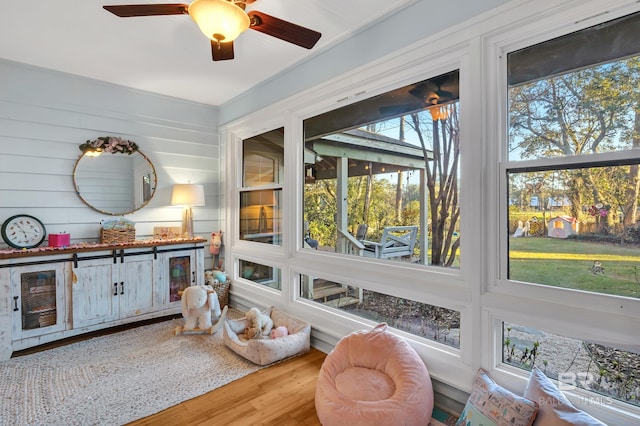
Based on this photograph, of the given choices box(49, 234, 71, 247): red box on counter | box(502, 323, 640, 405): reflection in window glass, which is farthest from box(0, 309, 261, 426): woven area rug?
box(502, 323, 640, 405): reflection in window glass

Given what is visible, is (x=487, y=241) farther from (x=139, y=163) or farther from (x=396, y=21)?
(x=139, y=163)

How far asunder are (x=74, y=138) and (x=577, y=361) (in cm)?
466

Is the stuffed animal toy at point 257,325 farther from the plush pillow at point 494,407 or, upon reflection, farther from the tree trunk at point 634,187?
the tree trunk at point 634,187

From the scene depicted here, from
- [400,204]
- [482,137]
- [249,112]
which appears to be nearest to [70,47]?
[249,112]

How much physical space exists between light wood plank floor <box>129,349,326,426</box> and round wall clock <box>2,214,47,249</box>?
2168mm

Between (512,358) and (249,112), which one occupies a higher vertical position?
(249,112)

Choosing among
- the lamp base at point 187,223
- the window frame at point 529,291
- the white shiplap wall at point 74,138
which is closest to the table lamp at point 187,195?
the lamp base at point 187,223

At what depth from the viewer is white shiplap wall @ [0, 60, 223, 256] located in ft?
10.2

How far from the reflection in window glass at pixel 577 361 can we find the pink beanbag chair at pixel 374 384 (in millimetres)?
552

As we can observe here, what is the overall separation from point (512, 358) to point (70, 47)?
4184mm

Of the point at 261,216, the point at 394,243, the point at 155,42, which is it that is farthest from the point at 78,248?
the point at 394,243

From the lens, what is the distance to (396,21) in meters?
2.30

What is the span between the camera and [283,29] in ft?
6.17

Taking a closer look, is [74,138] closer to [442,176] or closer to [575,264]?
[442,176]
